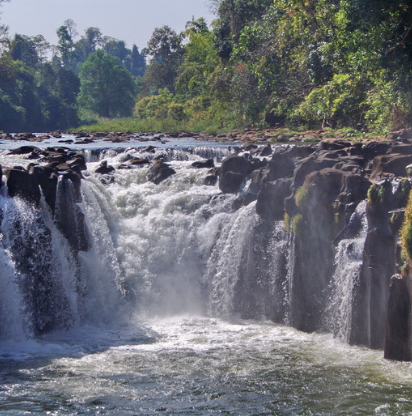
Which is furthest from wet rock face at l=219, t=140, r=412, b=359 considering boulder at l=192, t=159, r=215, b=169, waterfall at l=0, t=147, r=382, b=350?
boulder at l=192, t=159, r=215, b=169

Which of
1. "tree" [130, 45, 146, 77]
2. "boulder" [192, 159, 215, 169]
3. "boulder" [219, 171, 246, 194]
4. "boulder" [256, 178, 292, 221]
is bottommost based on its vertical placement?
"boulder" [256, 178, 292, 221]

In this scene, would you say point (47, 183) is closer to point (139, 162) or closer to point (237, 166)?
point (237, 166)

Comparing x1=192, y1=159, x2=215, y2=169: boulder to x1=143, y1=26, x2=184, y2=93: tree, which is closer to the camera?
x1=192, y1=159, x2=215, y2=169: boulder

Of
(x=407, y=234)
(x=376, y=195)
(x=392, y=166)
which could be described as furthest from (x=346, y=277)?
(x=392, y=166)

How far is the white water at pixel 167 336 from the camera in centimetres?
888

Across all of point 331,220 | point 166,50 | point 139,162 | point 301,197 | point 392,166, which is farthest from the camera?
point 166,50

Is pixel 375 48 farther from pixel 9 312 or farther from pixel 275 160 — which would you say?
pixel 9 312

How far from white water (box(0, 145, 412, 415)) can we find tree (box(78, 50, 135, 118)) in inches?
2686

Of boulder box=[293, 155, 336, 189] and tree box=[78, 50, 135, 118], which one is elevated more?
tree box=[78, 50, 135, 118]

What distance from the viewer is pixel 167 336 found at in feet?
41.3

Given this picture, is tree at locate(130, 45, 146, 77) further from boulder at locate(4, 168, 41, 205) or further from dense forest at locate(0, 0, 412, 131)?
boulder at locate(4, 168, 41, 205)

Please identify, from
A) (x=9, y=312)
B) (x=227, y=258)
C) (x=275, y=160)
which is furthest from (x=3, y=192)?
(x=275, y=160)

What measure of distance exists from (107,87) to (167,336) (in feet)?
252

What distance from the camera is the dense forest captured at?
21.4 m
